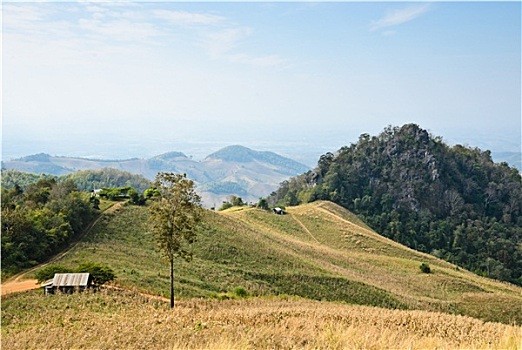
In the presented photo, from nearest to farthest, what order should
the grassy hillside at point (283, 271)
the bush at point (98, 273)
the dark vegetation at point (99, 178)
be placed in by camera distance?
the bush at point (98, 273)
the grassy hillside at point (283, 271)
the dark vegetation at point (99, 178)

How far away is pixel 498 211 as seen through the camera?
321 ft

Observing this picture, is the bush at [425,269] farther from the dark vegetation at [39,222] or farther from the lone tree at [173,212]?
the lone tree at [173,212]

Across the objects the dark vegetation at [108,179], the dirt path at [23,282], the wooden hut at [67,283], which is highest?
the wooden hut at [67,283]

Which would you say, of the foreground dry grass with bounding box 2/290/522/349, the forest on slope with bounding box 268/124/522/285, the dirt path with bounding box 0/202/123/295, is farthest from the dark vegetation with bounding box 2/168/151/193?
the foreground dry grass with bounding box 2/290/522/349

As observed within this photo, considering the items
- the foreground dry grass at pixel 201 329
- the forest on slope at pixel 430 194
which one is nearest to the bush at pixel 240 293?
the foreground dry grass at pixel 201 329

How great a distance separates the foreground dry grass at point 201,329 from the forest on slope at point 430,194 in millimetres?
64837

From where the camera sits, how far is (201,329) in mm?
12570

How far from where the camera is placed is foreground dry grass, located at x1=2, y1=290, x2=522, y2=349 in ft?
31.3

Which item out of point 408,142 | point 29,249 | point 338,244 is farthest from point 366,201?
point 29,249

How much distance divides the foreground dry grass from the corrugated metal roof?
114 cm

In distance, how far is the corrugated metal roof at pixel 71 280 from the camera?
23.6m

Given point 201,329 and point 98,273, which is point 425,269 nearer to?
point 98,273

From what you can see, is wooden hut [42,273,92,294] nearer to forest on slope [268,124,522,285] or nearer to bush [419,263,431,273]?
bush [419,263,431,273]

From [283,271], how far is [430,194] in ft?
222
